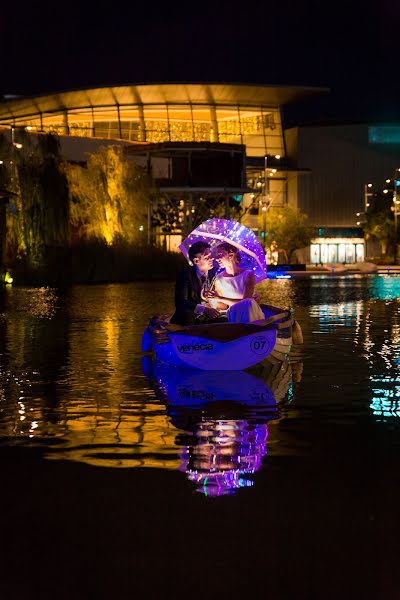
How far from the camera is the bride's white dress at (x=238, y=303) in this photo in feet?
57.1

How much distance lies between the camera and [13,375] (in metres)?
17.2

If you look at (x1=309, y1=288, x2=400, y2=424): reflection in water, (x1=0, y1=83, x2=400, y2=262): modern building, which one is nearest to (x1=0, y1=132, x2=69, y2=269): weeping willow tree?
(x1=309, y1=288, x2=400, y2=424): reflection in water

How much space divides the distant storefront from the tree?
12.3m

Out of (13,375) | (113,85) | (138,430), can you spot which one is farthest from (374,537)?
(113,85)

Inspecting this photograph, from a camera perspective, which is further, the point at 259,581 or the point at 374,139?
the point at 374,139

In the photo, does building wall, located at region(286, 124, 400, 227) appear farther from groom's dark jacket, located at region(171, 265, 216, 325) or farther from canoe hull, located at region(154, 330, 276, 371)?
canoe hull, located at region(154, 330, 276, 371)

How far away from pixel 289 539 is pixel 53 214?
5430 cm

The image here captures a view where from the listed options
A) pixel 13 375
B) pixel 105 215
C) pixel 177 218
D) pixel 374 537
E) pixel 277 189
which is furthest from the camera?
pixel 277 189

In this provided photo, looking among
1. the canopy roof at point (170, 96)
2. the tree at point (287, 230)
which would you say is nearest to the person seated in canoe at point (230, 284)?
the tree at point (287, 230)

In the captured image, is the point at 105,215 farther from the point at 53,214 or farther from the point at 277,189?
the point at 277,189

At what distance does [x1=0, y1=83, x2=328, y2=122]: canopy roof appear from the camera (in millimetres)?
120688

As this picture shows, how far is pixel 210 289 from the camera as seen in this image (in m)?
18.3

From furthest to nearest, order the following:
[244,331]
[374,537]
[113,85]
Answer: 1. [113,85]
2. [244,331]
3. [374,537]

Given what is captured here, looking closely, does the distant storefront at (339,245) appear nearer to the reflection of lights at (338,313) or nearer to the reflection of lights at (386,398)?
the reflection of lights at (338,313)
